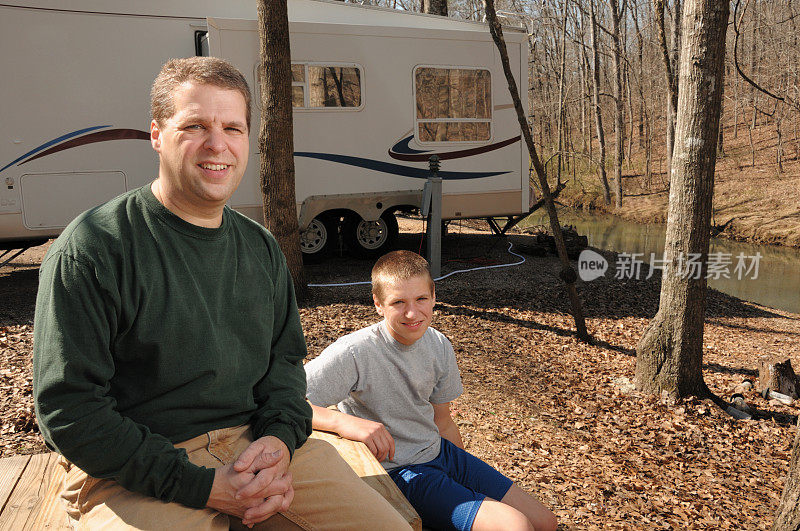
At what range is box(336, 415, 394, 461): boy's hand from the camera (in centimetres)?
215

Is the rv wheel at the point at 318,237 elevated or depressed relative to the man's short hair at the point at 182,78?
depressed

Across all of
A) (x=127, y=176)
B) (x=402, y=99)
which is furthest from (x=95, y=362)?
(x=402, y=99)

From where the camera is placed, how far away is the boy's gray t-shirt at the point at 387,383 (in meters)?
2.30

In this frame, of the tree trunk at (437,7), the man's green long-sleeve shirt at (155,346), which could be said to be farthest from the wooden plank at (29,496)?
the tree trunk at (437,7)

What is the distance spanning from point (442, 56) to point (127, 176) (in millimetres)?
4369

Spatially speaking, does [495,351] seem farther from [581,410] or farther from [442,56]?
[442,56]

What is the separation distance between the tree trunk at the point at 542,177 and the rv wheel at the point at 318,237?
11.3ft

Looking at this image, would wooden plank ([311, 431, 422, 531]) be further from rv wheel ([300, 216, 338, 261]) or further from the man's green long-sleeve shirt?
rv wheel ([300, 216, 338, 261])

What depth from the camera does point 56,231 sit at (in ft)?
25.5

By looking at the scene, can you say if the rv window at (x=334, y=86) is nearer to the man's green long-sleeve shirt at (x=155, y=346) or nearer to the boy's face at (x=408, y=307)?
the boy's face at (x=408, y=307)

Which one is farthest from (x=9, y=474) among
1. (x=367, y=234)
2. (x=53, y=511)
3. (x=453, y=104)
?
(x=453, y=104)

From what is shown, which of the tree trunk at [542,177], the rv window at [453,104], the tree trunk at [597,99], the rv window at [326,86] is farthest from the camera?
the tree trunk at [597,99]

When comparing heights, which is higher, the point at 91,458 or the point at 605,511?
Answer: the point at 91,458

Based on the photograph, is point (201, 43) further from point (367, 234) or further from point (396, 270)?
point (396, 270)
